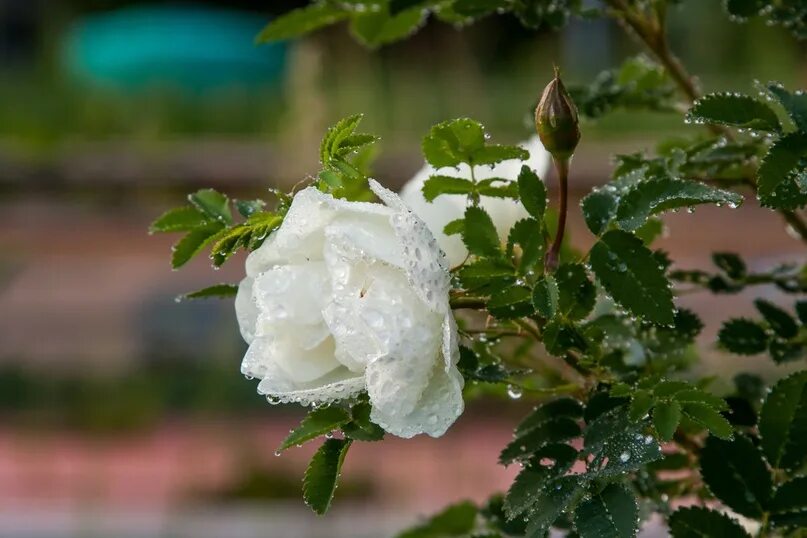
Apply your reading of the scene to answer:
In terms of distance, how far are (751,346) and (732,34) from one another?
168 inches

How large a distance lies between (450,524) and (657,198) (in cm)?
22

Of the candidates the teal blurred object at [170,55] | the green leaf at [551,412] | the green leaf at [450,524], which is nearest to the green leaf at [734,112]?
the green leaf at [551,412]

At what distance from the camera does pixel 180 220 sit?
13.9 inches

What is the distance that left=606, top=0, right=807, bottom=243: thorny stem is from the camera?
0.41m

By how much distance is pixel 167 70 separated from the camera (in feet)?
14.4

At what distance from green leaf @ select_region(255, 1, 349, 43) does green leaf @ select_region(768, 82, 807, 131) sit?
205 mm

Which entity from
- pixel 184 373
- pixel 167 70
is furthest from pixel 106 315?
pixel 167 70

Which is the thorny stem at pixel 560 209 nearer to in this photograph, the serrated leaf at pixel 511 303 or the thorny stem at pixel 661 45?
the serrated leaf at pixel 511 303

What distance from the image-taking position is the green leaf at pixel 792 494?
1.12 feet

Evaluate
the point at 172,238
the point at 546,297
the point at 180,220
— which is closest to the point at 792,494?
the point at 546,297

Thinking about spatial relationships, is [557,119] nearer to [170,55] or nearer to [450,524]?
[450,524]

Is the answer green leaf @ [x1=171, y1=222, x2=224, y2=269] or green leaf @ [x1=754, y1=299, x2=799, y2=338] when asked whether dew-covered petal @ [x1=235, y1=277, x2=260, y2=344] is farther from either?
green leaf @ [x1=754, y1=299, x2=799, y2=338]

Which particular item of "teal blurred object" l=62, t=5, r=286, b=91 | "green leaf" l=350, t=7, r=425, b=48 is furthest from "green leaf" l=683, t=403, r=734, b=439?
"teal blurred object" l=62, t=5, r=286, b=91

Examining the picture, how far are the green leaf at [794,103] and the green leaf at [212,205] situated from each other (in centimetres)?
18
